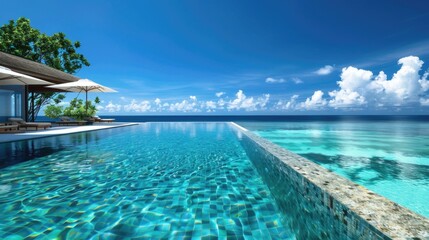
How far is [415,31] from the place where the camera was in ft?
80.8

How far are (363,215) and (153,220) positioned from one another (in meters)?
2.22

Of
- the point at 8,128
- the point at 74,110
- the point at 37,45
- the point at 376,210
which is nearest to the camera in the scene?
the point at 376,210

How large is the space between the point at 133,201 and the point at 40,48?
21.4 m

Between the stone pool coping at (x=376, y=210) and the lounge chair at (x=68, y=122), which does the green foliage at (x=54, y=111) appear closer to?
the lounge chair at (x=68, y=122)

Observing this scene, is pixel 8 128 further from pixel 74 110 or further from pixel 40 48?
pixel 40 48

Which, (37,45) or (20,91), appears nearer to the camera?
(20,91)

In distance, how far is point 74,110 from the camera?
16250 millimetres

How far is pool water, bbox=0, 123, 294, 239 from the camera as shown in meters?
→ 2.28

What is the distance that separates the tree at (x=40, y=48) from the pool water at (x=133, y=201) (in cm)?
1687

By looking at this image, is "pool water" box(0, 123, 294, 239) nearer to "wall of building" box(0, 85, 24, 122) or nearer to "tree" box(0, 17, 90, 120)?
"wall of building" box(0, 85, 24, 122)

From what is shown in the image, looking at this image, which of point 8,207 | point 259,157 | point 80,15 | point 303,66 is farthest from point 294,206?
point 303,66

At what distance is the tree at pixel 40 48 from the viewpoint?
1634cm

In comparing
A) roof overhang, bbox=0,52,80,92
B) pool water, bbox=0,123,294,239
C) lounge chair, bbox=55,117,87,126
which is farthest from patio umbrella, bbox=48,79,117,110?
pool water, bbox=0,123,294,239

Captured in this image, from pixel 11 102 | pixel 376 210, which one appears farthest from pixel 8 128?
pixel 376 210
